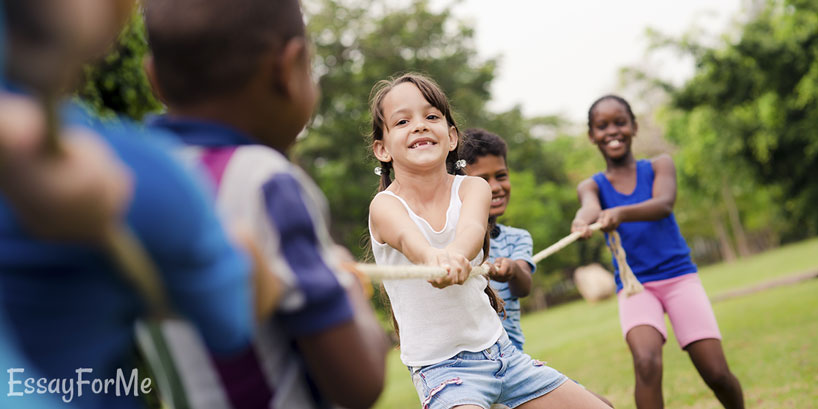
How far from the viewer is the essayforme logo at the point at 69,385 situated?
1191mm

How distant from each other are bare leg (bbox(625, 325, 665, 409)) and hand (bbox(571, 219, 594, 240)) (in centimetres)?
65

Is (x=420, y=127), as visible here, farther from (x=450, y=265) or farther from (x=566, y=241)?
(x=566, y=241)

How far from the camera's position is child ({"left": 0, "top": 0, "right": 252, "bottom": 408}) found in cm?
91

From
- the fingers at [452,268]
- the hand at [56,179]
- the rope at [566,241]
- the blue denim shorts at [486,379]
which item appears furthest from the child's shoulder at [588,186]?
the hand at [56,179]

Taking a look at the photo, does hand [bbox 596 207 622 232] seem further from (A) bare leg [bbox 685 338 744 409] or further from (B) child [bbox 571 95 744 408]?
(A) bare leg [bbox 685 338 744 409]

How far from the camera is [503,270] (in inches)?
142

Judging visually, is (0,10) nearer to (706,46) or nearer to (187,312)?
(187,312)

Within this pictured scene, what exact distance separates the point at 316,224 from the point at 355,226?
83.8 ft

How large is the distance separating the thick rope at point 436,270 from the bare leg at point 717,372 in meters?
0.48

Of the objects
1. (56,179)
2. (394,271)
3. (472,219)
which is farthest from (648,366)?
(56,179)

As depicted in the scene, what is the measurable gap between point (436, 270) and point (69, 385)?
1.22 meters

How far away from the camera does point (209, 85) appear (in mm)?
1355

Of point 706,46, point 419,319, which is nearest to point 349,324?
point 419,319

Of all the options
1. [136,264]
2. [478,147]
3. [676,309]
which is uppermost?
[478,147]
